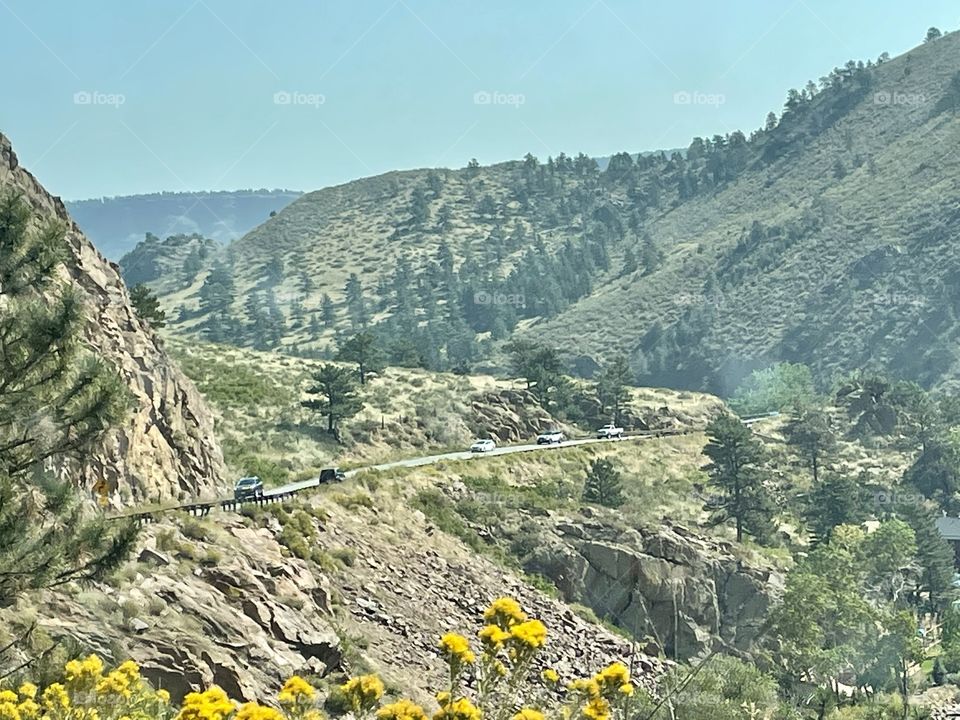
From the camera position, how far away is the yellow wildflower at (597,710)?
5.96 metres

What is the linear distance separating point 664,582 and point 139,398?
16685 mm

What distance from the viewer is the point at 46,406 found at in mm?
11914

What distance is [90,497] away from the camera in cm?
2155

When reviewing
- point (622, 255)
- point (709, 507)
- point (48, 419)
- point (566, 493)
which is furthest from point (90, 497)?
point (622, 255)

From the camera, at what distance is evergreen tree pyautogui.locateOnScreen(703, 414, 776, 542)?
45.5 meters

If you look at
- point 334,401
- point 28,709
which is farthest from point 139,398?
point 334,401

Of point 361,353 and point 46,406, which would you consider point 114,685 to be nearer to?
point 46,406

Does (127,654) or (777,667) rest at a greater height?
(127,654)

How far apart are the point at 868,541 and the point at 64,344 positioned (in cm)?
3994

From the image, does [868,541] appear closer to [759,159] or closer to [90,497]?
[90,497]

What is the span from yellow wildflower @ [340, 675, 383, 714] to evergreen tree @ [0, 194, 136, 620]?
20.1ft

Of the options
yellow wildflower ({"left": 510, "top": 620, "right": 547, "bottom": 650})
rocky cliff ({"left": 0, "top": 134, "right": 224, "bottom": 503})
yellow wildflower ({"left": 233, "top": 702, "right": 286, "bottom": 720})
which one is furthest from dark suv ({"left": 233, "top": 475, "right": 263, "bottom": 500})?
yellow wildflower ({"left": 233, "top": 702, "right": 286, "bottom": 720})

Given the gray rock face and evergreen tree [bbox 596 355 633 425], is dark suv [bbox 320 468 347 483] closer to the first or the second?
the gray rock face

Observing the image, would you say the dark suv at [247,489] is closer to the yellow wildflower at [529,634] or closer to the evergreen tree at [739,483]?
the evergreen tree at [739,483]
